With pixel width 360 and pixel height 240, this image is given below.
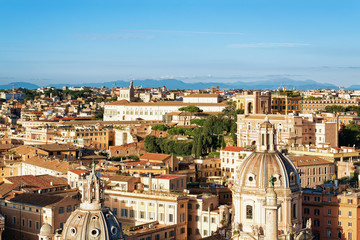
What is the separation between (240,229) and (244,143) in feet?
96.1

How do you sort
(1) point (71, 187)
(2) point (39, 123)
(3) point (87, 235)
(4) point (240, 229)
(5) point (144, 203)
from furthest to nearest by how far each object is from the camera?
(2) point (39, 123) < (1) point (71, 187) < (5) point (144, 203) < (4) point (240, 229) < (3) point (87, 235)

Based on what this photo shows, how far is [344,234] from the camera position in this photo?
120ft

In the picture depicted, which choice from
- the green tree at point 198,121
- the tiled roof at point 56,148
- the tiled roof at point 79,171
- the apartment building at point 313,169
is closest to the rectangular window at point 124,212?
the tiled roof at point 79,171

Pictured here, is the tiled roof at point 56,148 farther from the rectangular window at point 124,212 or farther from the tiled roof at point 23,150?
the rectangular window at point 124,212

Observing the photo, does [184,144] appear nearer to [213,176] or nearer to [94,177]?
[213,176]

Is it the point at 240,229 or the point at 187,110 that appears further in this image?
the point at 187,110

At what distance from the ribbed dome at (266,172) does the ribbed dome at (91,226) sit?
11.7 m

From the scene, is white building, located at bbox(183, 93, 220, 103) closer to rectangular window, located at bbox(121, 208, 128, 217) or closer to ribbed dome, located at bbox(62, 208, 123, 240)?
rectangular window, located at bbox(121, 208, 128, 217)

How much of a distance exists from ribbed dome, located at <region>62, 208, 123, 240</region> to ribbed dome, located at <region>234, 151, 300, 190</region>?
38.2 feet

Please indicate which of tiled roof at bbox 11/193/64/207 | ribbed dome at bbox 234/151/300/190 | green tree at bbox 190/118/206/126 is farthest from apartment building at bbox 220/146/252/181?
green tree at bbox 190/118/206/126

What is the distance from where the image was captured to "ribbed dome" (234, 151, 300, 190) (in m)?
32.0

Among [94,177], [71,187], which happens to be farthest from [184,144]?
[94,177]

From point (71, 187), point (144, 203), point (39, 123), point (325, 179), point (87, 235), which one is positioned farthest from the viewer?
point (39, 123)

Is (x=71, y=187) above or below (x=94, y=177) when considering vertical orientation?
below
